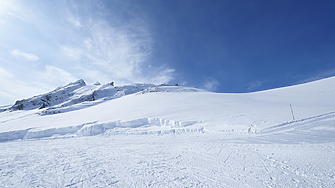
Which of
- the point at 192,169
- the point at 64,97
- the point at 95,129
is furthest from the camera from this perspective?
the point at 64,97

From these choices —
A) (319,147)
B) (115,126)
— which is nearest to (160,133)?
(115,126)

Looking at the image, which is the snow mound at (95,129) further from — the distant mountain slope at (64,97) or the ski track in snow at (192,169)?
the distant mountain slope at (64,97)

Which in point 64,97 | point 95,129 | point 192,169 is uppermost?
point 64,97

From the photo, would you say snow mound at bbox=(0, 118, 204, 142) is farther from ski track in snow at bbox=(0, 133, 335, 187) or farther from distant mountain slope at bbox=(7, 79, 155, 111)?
distant mountain slope at bbox=(7, 79, 155, 111)

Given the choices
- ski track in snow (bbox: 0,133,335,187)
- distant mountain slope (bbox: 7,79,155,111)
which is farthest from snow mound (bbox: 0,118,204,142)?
distant mountain slope (bbox: 7,79,155,111)

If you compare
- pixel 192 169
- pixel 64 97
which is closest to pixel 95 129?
pixel 192 169

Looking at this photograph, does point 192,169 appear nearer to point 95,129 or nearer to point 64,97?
point 95,129

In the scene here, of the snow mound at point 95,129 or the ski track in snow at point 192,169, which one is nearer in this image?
the ski track in snow at point 192,169

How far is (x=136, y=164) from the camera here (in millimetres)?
4828

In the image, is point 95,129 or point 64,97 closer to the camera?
point 95,129

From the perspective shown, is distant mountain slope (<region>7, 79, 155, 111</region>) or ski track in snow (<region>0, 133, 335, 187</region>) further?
distant mountain slope (<region>7, 79, 155, 111</region>)

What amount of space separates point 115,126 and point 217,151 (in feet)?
34.6

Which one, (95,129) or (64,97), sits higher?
(64,97)

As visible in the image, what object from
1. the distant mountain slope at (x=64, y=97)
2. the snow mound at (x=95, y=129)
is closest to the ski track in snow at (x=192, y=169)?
the snow mound at (x=95, y=129)
